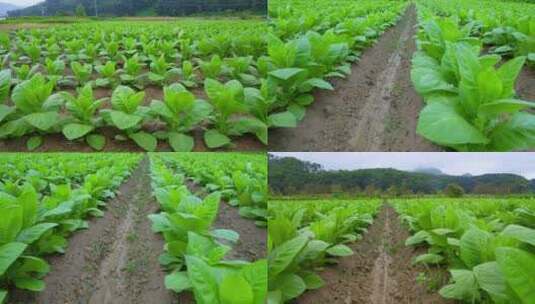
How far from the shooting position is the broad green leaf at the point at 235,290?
1062 mm

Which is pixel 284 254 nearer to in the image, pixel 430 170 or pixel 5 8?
pixel 430 170

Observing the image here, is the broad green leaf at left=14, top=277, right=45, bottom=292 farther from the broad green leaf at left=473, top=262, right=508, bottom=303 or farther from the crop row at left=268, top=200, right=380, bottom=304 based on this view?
the broad green leaf at left=473, top=262, right=508, bottom=303

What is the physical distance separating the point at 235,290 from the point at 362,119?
2.13 feet

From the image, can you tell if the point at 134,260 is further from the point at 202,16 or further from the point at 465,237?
the point at 465,237

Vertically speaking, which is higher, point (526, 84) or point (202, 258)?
point (526, 84)

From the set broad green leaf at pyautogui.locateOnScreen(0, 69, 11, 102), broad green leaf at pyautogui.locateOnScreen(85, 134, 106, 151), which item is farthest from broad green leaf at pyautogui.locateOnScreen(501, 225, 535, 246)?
broad green leaf at pyautogui.locateOnScreen(0, 69, 11, 102)

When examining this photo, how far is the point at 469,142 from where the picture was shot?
1.05 meters

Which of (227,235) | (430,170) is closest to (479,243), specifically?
(430,170)

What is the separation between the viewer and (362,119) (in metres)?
1.41

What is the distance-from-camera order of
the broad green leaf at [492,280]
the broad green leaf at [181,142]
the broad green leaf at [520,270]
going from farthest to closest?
the broad green leaf at [181,142] → the broad green leaf at [492,280] → the broad green leaf at [520,270]

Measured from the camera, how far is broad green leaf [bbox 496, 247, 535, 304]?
2.91ft

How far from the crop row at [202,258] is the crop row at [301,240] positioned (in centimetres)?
10

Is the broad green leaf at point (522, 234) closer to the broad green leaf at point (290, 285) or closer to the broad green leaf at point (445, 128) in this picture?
the broad green leaf at point (445, 128)

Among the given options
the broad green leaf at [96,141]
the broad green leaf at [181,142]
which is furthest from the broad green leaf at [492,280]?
the broad green leaf at [96,141]
